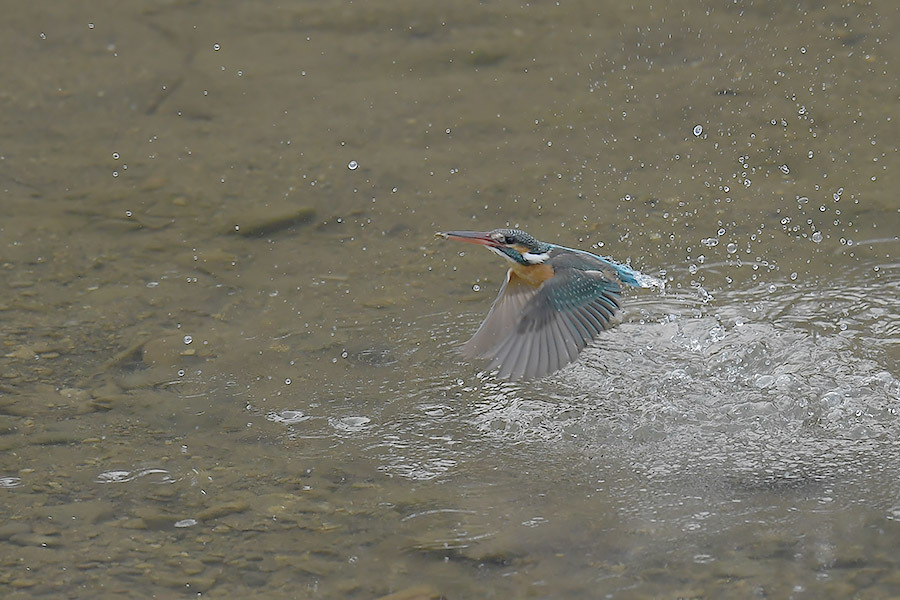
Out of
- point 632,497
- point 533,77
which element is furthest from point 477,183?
point 632,497

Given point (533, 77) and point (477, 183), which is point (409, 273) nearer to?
point (477, 183)

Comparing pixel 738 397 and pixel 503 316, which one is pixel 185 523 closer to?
pixel 503 316

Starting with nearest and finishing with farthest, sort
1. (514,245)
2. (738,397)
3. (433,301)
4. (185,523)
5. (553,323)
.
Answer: (185,523)
(553,323)
(514,245)
(738,397)
(433,301)

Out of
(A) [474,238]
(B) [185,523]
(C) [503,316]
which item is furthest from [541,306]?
(B) [185,523]

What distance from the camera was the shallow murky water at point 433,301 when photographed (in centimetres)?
369

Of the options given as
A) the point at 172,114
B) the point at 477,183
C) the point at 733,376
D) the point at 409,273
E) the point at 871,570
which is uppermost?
the point at 172,114

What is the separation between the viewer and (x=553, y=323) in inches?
165

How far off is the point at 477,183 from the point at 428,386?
1.87 metres

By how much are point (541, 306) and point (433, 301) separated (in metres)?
1.16

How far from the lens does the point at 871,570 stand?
3.42 m

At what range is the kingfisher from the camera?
13.4 feet

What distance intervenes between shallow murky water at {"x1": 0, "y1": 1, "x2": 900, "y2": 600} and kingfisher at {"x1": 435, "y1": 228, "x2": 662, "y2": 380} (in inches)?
14.3

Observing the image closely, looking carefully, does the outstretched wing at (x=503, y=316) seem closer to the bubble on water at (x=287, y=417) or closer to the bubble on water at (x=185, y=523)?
the bubble on water at (x=287, y=417)

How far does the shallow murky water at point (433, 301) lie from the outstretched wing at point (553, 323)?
37cm
